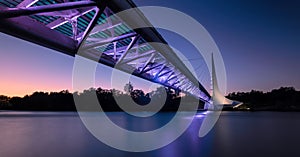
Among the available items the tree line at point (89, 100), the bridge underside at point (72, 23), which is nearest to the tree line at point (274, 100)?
the tree line at point (89, 100)

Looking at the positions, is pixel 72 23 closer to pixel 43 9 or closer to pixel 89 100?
pixel 43 9

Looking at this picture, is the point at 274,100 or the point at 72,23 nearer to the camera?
the point at 72,23

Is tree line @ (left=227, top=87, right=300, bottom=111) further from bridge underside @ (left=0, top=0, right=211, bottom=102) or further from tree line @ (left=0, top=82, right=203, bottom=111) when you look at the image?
bridge underside @ (left=0, top=0, right=211, bottom=102)

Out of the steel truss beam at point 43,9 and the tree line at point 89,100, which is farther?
the tree line at point 89,100

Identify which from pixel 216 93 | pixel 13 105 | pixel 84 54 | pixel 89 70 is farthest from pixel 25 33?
pixel 13 105

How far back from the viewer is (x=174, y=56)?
8305mm

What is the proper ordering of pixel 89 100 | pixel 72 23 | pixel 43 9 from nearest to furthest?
pixel 43 9 → pixel 72 23 → pixel 89 100

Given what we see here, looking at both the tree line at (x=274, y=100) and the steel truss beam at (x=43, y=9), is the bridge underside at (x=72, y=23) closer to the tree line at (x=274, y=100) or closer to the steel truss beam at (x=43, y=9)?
the steel truss beam at (x=43, y=9)

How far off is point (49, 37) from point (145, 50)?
4290 millimetres

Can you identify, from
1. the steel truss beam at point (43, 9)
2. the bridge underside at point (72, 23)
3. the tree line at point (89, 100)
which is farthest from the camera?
the tree line at point (89, 100)

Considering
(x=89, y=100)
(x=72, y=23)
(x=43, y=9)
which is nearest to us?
(x=43, y=9)

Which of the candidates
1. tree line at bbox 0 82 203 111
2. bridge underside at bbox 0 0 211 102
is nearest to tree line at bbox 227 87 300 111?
tree line at bbox 0 82 203 111

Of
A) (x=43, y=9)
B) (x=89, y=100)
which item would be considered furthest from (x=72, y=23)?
(x=89, y=100)

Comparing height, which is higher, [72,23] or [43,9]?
[72,23]
